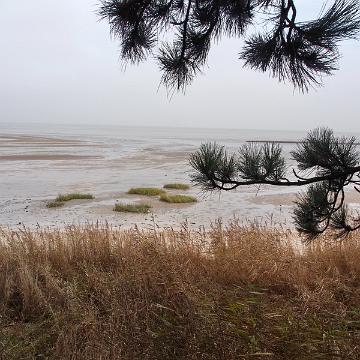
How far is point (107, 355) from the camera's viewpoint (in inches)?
107

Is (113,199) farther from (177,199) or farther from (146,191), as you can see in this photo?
(177,199)

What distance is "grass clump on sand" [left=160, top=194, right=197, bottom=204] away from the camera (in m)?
15.7

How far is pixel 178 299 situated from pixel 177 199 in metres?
12.2

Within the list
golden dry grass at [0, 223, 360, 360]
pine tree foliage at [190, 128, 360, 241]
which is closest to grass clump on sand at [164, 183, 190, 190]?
golden dry grass at [0, 223, 360, 360]

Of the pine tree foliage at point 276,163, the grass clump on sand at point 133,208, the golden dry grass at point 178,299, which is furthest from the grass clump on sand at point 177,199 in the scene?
the pine tree foliage at point 276,163

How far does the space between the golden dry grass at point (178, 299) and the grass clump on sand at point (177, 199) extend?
9394 millimetres

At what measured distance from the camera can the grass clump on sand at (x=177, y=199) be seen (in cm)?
1568

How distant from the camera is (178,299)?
3650mm

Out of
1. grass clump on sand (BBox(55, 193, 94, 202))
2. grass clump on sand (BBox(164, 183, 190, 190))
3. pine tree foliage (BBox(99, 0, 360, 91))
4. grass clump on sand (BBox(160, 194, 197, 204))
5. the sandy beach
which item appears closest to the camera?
pine tree foliage (BBox(99, 0, 360, 91))

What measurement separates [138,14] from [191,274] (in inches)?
116

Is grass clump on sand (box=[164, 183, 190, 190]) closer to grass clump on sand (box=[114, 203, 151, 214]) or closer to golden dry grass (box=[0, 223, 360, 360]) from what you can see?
grass clump on sand (box=[114, 203, 151, 214])

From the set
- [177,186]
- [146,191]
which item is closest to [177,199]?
[146,191]

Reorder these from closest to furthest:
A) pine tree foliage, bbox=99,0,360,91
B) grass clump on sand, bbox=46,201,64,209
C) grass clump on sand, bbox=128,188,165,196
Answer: pine tree foliage, bbox=99,0,360,91, grass clump on sand, bbox=46,201,64,209, grass clump on sand, bbox=128,188,165,196

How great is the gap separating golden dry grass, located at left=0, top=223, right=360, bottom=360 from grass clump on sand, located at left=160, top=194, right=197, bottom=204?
9394 mm
